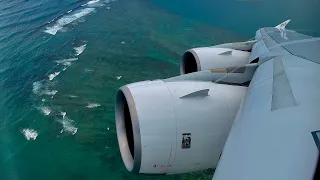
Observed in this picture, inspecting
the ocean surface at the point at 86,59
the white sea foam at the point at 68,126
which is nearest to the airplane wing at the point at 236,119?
the ocean surface at the point at 86,59

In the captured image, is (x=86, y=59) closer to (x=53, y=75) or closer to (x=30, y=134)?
(x=53, y=75)

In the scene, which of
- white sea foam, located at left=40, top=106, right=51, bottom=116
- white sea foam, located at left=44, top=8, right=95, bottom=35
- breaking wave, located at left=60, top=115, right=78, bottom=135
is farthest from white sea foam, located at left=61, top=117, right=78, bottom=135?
white sea foam, located at left=44, top=8, right=95, bottom=35

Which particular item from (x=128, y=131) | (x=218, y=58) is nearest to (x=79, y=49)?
(x=218, y=58)

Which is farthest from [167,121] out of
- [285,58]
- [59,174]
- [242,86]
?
[59,174]

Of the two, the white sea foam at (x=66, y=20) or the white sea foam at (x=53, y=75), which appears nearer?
the white sea foam at (x=53, y=75)

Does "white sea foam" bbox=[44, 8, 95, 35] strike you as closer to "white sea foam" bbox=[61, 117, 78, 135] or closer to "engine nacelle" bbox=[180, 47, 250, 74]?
"white sea foam" bbox=[61, 117, 78, 135]

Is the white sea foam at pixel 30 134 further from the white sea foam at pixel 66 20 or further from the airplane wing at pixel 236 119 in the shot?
the white sea foam at pixel 66 20
